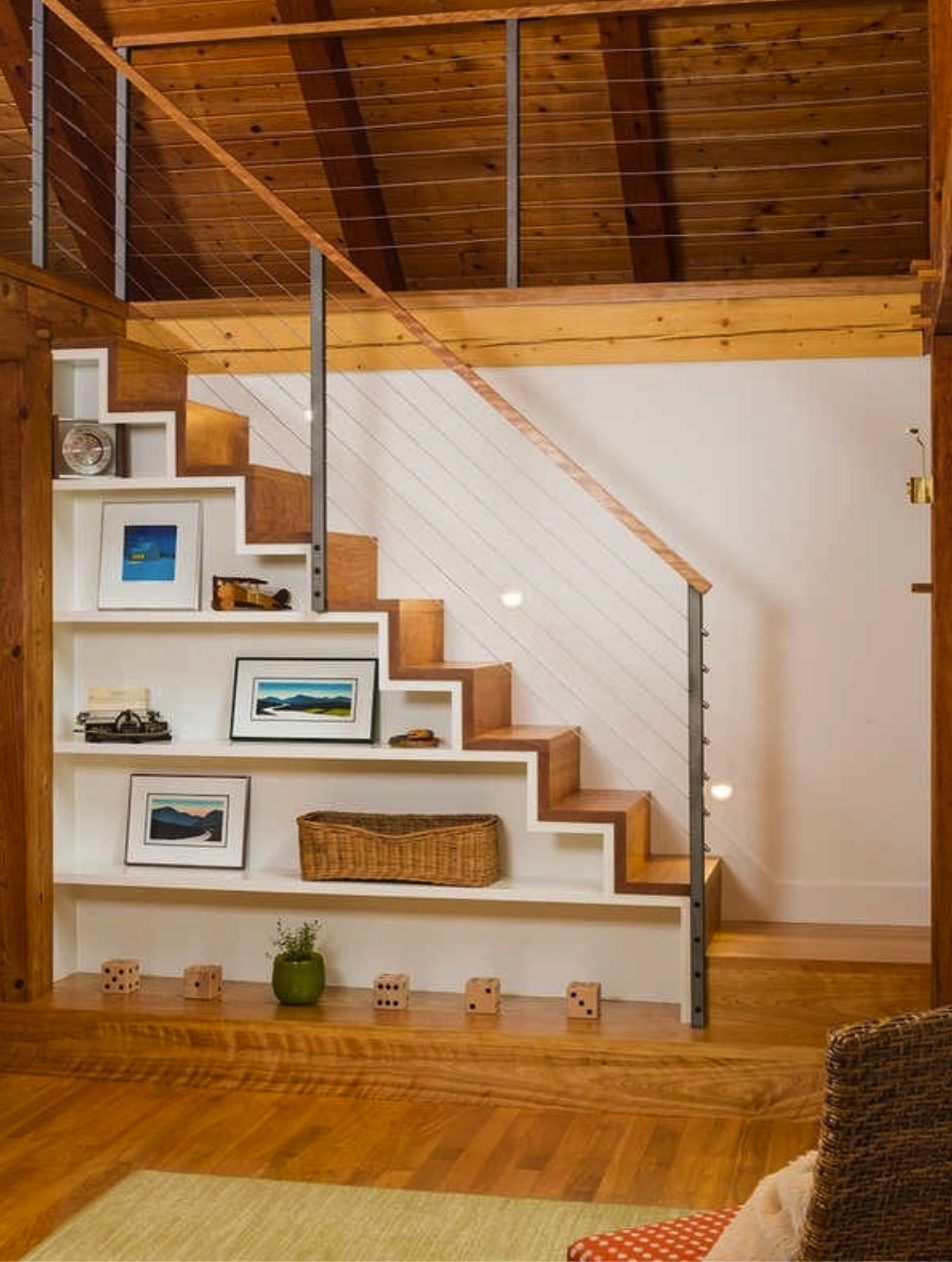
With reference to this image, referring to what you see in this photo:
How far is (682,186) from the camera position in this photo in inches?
249

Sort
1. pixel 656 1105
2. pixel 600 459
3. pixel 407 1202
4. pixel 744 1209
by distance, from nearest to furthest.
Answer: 1. pixel 744 1209
2. pixel 407 1202
3. pixel 656 1105
4. pixel 600 459

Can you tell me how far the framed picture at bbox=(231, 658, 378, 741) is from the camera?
5375 mm

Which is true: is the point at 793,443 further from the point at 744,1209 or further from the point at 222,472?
the point at 744,1209

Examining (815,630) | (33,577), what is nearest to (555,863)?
(815,630)

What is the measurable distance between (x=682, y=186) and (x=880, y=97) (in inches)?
32.0

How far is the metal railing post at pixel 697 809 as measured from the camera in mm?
4789

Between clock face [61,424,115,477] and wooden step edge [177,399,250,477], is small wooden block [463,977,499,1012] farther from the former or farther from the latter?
clock face [61,424,115,477]

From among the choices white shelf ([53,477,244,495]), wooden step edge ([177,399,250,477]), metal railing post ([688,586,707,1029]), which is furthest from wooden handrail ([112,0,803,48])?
metal railing post ([688,586,707,1029])

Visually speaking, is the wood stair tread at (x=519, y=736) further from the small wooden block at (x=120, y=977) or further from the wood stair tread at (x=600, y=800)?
the small wooden block at (x=120, y=977)

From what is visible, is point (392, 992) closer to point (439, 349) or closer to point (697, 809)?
point (697, 809)

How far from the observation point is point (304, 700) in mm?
5434

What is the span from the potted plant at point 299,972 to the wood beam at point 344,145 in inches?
97.9

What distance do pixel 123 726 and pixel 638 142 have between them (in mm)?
2737

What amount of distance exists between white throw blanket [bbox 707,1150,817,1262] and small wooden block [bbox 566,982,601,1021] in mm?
2603
